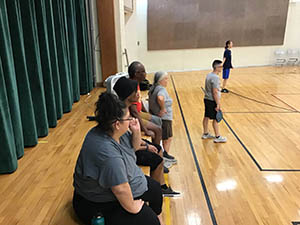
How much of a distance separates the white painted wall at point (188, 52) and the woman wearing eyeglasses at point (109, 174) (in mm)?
8677

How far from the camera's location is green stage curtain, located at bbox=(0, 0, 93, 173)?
2.80 m

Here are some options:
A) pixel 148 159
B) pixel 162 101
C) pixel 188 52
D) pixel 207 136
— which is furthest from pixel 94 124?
pixel 188 52

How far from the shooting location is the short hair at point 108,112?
154 cm

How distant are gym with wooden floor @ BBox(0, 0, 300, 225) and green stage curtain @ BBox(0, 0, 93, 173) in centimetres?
1

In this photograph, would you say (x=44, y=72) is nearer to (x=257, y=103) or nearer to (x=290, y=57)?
(x=257, y=103)

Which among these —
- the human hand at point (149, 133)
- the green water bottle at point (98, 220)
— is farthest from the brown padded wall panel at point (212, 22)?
the green water bottle at point (98, 220)

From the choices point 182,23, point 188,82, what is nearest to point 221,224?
point 188,82

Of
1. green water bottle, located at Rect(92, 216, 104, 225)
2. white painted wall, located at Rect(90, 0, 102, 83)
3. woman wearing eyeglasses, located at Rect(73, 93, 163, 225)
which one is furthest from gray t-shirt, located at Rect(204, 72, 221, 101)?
white painted wall, located at Rect(90, 0, 102, 83)

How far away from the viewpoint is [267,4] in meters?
10.7

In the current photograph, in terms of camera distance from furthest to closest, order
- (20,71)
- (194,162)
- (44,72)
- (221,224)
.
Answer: (44,72), (194,162), (20,71), (221,224)

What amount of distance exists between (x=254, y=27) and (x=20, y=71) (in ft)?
33.6

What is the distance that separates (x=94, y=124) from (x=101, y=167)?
3.04 meters

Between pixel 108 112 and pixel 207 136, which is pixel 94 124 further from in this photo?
pixel 108 112

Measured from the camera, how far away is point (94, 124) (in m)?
4.43
